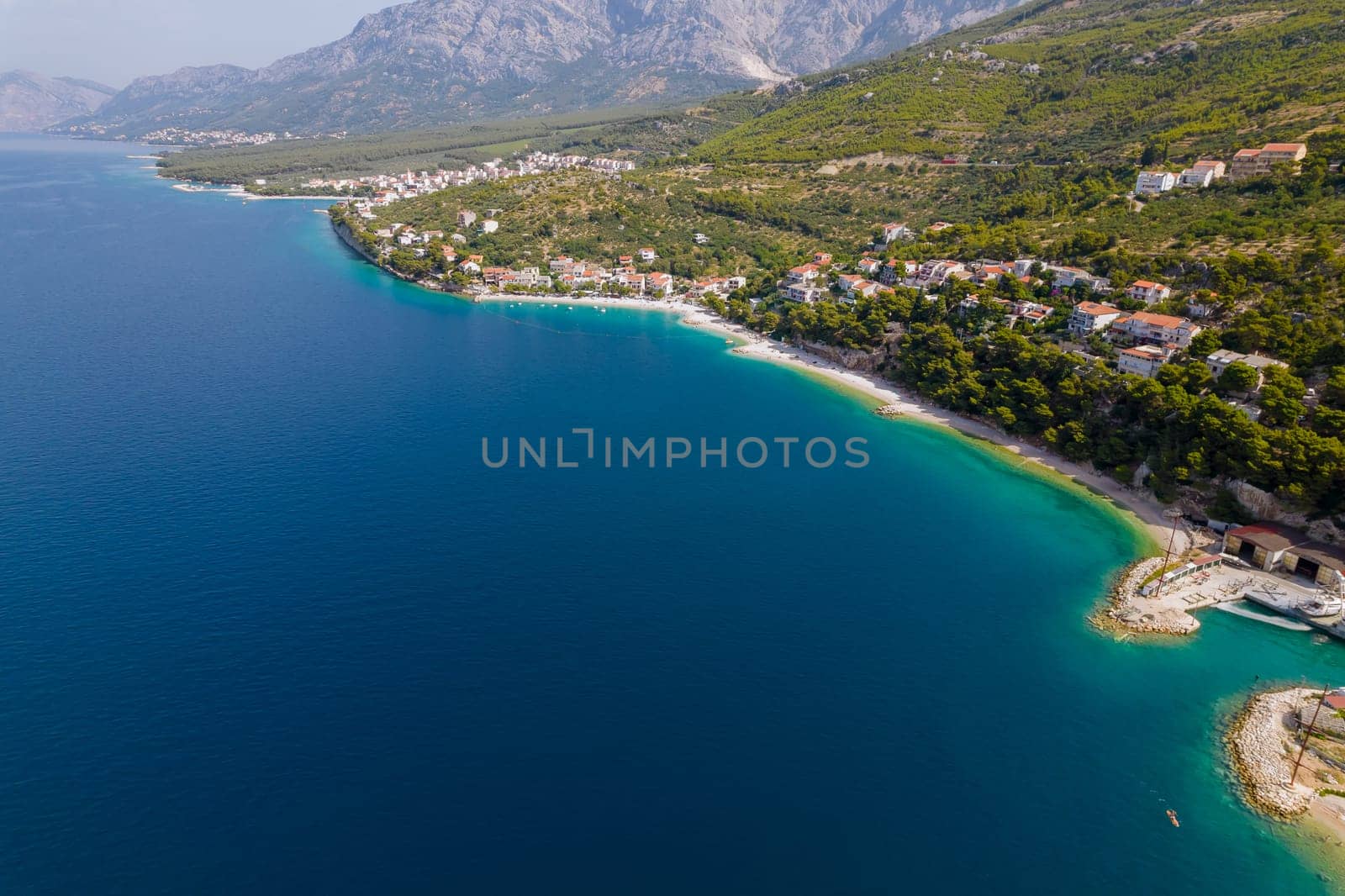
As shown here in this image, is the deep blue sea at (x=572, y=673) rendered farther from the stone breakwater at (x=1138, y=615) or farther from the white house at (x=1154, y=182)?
the white house at (x=1154, y=182)

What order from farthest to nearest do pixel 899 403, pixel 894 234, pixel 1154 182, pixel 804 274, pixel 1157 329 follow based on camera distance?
1. pixel 894 234
2. pixel 804 274
3. pixel 1154 182
4. pixel 899 403
5. pixel 1157 329

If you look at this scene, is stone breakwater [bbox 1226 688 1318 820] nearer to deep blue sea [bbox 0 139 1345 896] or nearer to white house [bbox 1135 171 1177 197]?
deep blue sea [bbox 0 139 1345 896]

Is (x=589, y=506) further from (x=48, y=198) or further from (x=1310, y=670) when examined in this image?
(x=48, y=198)

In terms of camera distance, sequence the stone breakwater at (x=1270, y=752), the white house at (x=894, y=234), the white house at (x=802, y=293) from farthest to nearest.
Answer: the white house at (x=894, y=234) < the white house at (x=802, y=293) < the stone breakwater at (x=1270, y=752)

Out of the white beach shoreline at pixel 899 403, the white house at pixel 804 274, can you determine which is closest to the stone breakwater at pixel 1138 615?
the white beach shoreline at pixel 899 403

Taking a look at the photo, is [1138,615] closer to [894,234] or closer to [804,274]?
[804,274]

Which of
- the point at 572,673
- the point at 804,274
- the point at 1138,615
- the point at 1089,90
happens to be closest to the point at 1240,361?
the point at 1138,615

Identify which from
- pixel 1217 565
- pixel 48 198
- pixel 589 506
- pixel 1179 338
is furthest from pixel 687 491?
pixel 48 198
